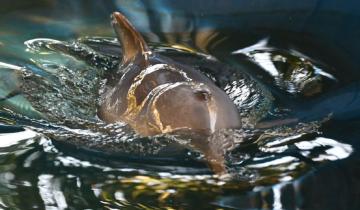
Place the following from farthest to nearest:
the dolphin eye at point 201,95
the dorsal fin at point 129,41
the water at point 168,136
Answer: the dorsal fin at point 129,41 < the dolphin eye at point 201,95 < the water at point 168,136

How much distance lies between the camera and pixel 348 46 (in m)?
2.64

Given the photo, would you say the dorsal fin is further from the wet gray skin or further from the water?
the water

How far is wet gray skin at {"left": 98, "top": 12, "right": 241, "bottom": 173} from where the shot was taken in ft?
5.82

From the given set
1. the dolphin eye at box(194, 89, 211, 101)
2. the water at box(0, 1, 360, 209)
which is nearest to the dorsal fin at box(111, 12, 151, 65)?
the water at box(0, 1, 360, 209)

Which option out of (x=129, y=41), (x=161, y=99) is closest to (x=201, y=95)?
(x=161, y=99)

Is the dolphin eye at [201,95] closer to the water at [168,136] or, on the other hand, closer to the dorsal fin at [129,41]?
the water at [168,136]

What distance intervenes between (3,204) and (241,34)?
1.50 metres

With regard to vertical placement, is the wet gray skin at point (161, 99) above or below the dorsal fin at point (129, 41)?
below

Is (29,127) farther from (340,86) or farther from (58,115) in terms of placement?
(340,86)

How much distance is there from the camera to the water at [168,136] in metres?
1.69

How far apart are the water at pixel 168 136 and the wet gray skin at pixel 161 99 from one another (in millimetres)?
30

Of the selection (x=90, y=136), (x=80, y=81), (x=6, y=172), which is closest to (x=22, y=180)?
(x=6, y=172)

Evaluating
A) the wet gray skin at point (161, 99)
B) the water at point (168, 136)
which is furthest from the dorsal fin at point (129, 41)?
the water at point (168, 136)

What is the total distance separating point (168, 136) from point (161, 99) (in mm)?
110
